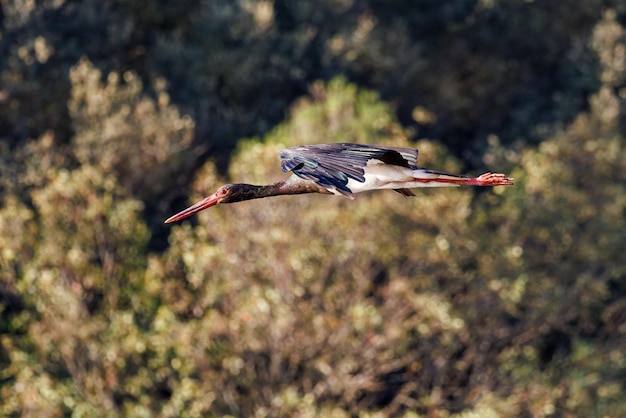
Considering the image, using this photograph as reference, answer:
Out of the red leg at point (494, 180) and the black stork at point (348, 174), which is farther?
the red leg at point (494, 180)

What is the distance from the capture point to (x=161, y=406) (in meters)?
25.0

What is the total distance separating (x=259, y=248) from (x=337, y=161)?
14.5 m

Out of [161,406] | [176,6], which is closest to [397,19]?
[176,6]

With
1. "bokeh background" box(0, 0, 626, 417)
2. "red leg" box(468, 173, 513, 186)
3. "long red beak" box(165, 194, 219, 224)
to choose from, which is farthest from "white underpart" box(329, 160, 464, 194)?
"bokeh background" box(0, 0, 626, 417)

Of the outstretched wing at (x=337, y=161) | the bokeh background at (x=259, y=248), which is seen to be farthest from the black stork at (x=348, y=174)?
the bokeh background at (x=259, y=248)

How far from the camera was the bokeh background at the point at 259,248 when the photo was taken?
82.3 feet

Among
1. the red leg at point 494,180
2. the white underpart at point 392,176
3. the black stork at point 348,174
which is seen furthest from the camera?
the red leg at point 494,180

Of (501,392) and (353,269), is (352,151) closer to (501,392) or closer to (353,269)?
(353,269)

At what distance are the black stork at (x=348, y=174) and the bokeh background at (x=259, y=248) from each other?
12191 millimetres

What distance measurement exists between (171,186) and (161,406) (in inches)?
312

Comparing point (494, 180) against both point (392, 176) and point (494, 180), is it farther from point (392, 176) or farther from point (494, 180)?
point (392, 176)

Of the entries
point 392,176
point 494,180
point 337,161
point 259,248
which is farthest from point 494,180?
point 259,248

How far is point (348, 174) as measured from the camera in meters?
10.5

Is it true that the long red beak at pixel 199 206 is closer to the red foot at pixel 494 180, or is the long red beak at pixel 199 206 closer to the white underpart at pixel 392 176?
the white underpart at pixel 392 176
